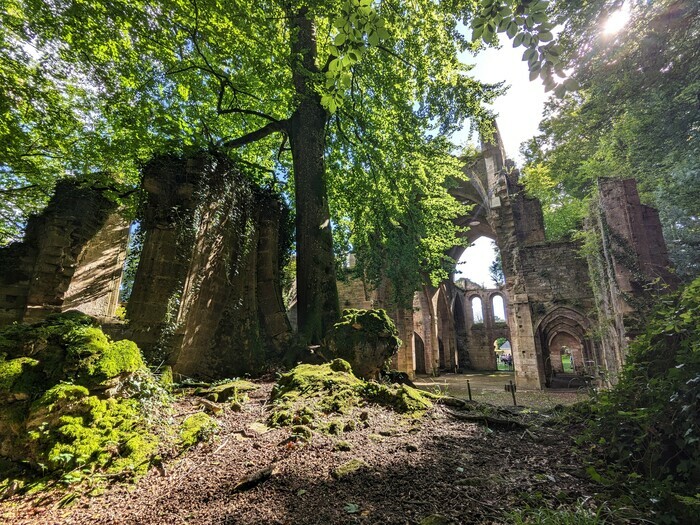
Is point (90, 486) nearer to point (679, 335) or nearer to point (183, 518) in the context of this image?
point (183, 518)

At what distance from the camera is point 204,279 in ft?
17.9

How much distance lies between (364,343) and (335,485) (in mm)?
3020

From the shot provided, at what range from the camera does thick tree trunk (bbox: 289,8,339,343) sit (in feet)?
21.3

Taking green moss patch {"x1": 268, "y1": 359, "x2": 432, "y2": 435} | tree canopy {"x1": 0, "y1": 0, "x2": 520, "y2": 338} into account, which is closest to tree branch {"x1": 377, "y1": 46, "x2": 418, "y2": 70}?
tree canopy {"x1": 0, "y1": 0, "x2": 520, "y2": 338}

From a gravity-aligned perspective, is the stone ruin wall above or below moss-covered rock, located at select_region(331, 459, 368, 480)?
above

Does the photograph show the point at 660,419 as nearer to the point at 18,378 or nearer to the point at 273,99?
the point at 18,378

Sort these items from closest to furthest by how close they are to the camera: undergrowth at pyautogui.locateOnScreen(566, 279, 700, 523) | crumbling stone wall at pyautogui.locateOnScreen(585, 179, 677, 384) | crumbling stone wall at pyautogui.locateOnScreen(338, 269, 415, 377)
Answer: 1. undergrowth at pyautogui.locateOnScreen(566, 279, 700, 523)
2. crumbling stone wall at pyautogui.locateOnScreen(585, 179, 677, 384)
3. crumbling stone wall at pyautogui.locateOnScreen(338, 269, 415, 377)

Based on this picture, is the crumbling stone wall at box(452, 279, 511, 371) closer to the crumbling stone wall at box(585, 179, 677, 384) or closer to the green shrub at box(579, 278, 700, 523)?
the crumbling stone wall at box(585, 179, 677, 384)

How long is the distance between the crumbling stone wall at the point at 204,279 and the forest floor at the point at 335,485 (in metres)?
2.15

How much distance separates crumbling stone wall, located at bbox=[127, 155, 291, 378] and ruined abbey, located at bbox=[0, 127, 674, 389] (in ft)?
0.06

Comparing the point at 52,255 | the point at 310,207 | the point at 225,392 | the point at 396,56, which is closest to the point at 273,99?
the point at 396,56

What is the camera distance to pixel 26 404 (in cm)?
250

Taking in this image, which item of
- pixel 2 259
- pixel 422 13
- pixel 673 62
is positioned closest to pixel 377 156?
pixel 422 13

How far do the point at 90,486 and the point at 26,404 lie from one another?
843 millimetres
